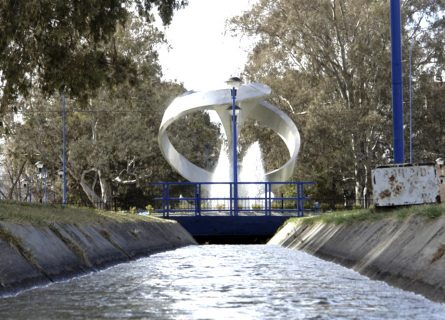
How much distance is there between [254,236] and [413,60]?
25231mm

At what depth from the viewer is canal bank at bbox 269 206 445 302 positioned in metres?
8.16

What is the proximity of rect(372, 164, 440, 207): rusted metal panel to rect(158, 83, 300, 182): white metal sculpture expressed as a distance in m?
24.8

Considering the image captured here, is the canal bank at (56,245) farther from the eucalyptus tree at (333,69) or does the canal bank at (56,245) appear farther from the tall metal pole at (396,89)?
the eucalyptus tree at (333,69)

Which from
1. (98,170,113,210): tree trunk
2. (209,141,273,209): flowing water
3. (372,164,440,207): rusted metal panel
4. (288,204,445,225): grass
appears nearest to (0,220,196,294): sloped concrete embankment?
(288,204,445,225): grass

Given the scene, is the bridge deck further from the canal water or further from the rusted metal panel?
the canal water

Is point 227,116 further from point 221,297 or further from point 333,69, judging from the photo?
point 221,297

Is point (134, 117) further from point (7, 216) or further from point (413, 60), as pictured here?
point (7, 216)

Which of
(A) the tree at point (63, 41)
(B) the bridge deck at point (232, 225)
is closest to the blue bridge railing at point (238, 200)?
(B) the bridge deck at point (232, 225)

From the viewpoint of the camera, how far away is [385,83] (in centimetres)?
4831

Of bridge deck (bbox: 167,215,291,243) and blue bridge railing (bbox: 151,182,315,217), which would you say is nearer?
bridge deck (bbox: 167,215,291,243)

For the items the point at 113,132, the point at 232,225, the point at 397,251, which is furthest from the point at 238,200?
the point at 397,251

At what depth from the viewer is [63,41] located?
19.8 meters

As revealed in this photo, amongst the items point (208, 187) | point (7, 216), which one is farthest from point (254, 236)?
point (7, 216)

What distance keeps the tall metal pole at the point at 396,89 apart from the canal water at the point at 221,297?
209 inches
